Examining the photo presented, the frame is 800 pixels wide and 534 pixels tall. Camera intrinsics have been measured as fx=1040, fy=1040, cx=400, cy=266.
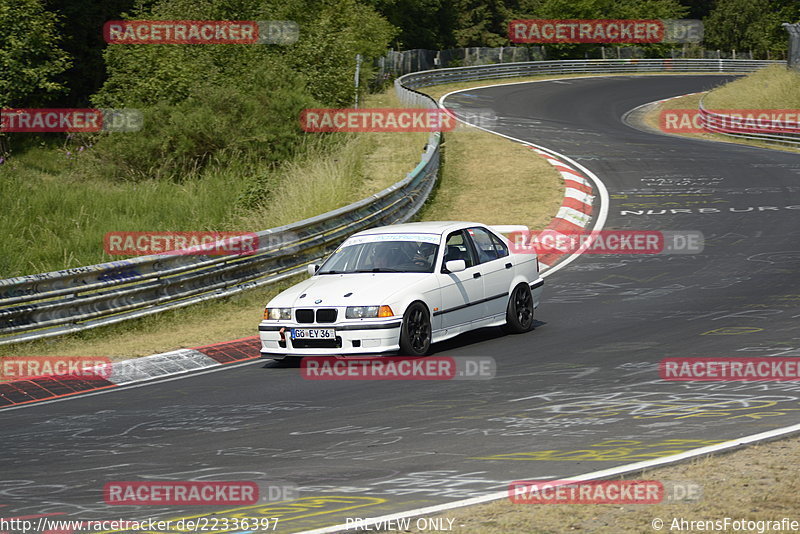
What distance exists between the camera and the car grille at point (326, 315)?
10.9 m

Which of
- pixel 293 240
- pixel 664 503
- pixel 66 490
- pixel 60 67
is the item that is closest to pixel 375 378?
pixel 66 490

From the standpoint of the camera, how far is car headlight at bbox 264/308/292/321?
1109cm

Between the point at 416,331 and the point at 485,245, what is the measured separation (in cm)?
215

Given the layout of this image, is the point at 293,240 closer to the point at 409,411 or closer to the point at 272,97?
the point at 409,411

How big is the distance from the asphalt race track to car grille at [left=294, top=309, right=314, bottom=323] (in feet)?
2.09

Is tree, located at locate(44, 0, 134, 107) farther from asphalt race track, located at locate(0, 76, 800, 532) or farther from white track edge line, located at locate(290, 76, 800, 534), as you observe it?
white track edge line, located at locate(290, 76, 800, 534)

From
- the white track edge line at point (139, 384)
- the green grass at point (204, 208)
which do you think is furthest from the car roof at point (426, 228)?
the green grass at point (204, 208)

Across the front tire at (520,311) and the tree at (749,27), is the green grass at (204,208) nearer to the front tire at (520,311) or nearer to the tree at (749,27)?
the front tire at (520,311)

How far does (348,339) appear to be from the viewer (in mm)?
10750

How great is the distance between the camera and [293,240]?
16031 mm

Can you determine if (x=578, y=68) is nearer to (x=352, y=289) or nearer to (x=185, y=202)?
(x=185, y=202)

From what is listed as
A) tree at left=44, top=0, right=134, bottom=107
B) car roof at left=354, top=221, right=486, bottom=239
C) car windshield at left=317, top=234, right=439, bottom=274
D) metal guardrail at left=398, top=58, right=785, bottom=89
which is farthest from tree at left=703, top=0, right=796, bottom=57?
car windshield at left=317, top=234, right=439, bottom=274

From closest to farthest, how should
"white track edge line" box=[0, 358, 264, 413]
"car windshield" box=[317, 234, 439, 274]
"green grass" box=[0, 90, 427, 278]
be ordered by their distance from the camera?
"white track edge line" box=[0, 358, 264, 413] → "car windshield" box=[317, 234, 439, 274] → "green grass" box=[0, 90, 427, 278]

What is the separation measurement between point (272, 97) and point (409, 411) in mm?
20167
